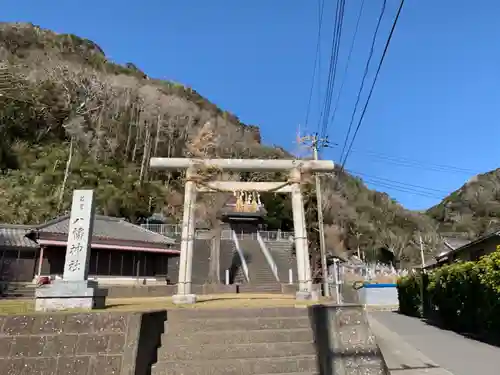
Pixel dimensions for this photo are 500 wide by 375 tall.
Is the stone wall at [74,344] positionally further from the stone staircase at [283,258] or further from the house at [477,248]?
the stone staircase at [283,258]

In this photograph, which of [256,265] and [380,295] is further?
[256,265]

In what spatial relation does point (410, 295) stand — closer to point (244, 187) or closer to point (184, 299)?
point (244, 187)

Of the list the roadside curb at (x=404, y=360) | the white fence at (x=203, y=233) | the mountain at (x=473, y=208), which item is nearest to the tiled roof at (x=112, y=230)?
the white fence at (x=203, y=233)

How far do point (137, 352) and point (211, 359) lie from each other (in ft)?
3.79

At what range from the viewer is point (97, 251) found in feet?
81.4

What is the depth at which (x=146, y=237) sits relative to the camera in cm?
2764

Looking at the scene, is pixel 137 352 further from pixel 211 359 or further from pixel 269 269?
pixel 269 269

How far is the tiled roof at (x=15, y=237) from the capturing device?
22989 mm

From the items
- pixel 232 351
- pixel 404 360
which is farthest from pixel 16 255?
pixel 404 360

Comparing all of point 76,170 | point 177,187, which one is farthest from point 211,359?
point 177,187

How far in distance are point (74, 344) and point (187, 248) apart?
19.3ft

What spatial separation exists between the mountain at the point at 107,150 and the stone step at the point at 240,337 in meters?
22.7

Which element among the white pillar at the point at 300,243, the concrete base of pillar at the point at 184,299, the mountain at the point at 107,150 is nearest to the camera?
the concrete base of pillar at the point at 184,299

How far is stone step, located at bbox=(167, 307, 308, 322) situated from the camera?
6.23 m
